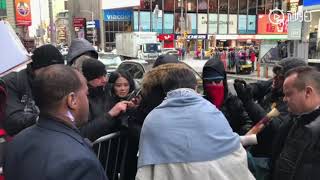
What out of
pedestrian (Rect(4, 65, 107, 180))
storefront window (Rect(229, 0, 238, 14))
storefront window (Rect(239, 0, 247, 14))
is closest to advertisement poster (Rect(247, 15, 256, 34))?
storefront window (Rect(239, 0, 247, 14))

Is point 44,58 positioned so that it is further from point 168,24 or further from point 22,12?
point 168,24

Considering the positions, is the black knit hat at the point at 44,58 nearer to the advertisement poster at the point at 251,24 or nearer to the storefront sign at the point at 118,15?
the storefront sign at the point at 118,15

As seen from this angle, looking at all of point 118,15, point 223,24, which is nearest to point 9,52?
point 118,15

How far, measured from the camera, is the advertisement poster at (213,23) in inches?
2523

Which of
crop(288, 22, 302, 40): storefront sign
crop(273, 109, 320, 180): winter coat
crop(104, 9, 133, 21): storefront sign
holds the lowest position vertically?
crop(273, 109, 320, 180): winter coat

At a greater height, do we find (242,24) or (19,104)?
(242,24)

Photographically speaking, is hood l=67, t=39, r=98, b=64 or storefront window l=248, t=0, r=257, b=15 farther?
storefront window l=248, t=0, r=257, b=15

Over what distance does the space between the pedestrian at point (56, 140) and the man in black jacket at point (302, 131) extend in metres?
1.27

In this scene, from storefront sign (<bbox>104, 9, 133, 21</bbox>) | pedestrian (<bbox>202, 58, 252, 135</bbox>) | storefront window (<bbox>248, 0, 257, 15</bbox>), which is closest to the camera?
pedestrian (<bbox>202, 58, 252, 135</bbox>)

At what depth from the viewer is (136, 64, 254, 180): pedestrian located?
83.4 inches

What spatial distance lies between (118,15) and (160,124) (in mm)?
55960

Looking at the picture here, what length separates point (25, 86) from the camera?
3.53 metres

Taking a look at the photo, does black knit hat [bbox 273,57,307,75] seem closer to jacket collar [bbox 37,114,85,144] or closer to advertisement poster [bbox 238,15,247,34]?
jacket collar [bbox 37,114,85,144]

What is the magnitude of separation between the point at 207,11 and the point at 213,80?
203 feet
